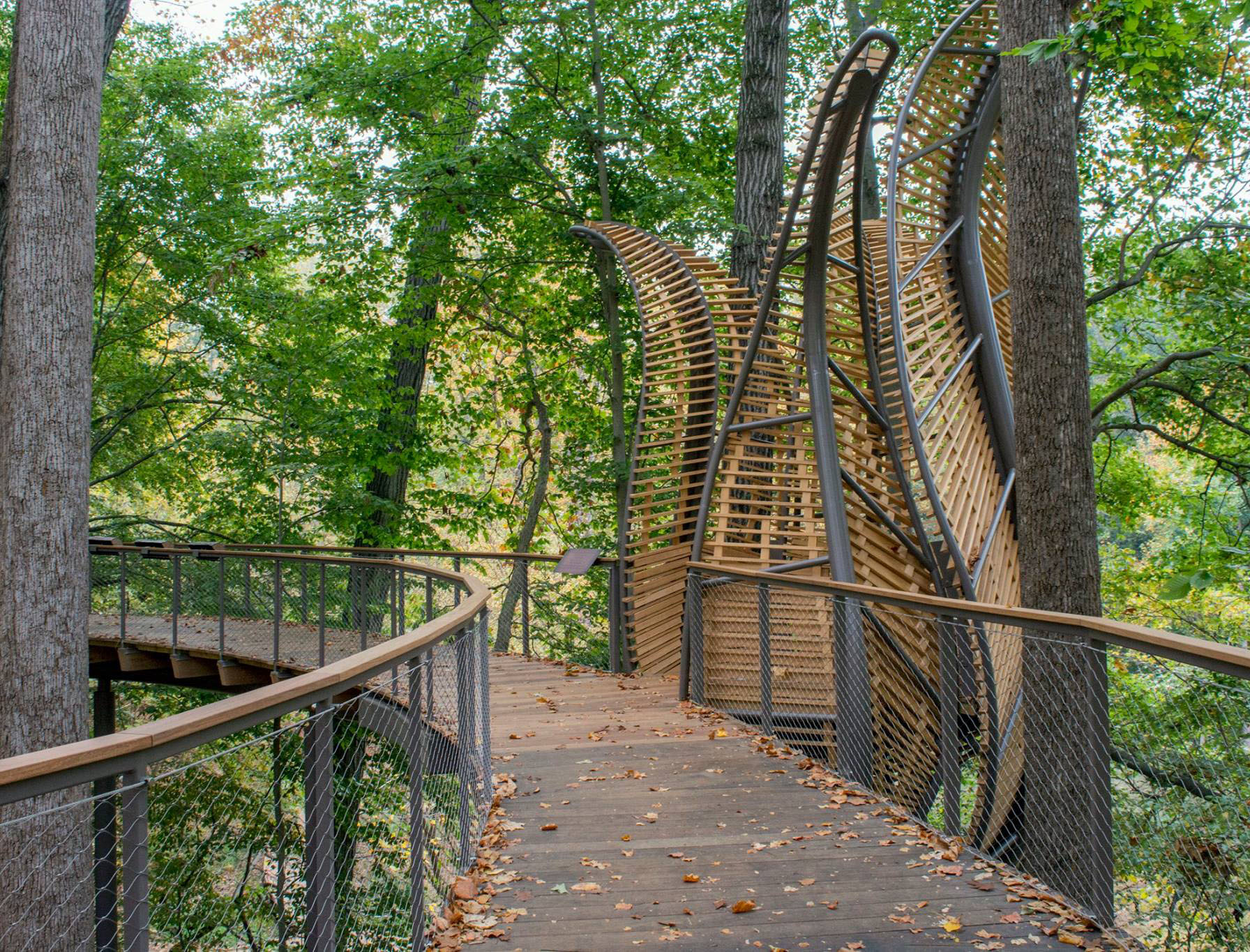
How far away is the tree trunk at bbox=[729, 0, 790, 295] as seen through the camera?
11.5 m

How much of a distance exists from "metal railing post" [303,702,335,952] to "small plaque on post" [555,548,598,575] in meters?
7.38

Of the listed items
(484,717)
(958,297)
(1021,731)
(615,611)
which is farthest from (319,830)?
(615,611)

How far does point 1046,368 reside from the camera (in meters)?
6.21

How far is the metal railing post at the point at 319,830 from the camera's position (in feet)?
9.01

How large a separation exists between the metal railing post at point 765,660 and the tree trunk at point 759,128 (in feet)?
17.7

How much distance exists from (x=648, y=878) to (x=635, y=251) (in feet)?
26.0

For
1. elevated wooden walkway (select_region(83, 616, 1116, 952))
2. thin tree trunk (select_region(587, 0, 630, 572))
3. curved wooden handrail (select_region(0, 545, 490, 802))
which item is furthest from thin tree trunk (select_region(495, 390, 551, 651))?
curved wooden handrail (select_region(0, 545, 490, 802))

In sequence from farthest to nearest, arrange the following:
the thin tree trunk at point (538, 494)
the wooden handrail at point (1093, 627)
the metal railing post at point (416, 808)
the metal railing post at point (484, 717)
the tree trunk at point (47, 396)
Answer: the thin tree trunk at point (538, 494)
the tree trunk at point (47, 396)
the metal railing post at point (484, 717)
the metal railing post at point (416, 808)
the wooden handrail at point (1093, 627)

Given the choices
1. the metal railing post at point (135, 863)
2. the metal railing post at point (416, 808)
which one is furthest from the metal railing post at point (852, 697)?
the metal railing post at point (135, 863)

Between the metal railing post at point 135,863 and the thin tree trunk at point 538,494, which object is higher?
the thin tree trunk at point 538,494

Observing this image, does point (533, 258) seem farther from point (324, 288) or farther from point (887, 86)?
point (887, 86)

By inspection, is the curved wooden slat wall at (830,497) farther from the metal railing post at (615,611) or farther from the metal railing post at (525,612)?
the metal railing post at (525,612)

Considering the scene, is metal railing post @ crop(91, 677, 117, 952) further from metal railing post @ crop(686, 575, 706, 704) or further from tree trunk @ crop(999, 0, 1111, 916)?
metal railing post @ crop(686, 575, 706, 704)

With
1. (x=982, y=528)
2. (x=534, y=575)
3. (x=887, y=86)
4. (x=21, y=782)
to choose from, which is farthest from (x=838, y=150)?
(x=534, y=575)
